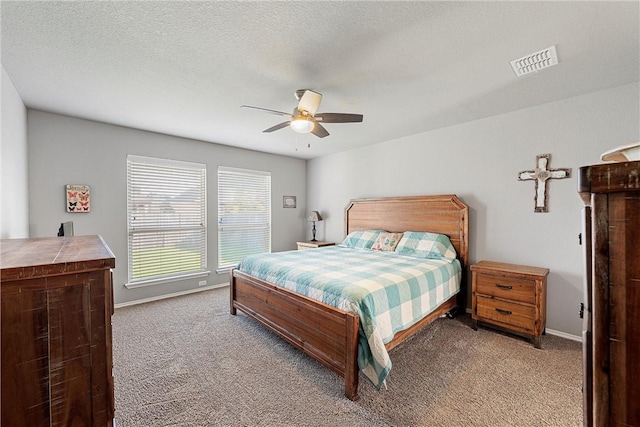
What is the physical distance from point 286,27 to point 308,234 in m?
4.56

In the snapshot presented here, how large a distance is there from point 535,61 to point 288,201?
Answer: 4.40 meters

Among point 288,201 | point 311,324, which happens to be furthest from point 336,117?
point 288,201

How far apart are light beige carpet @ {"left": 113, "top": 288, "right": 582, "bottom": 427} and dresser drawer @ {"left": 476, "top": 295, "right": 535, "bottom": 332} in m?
0.19

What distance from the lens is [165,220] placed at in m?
4.07

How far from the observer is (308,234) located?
19.6 ft

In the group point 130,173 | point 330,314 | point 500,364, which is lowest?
point 500,364

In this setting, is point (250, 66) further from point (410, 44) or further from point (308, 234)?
point (308, 234)

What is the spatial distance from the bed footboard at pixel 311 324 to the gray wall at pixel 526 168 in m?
2.36

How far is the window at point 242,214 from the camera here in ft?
15.5

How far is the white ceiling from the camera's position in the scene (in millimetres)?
1595

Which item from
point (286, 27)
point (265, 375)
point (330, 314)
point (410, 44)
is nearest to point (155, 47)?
point (286, 27)

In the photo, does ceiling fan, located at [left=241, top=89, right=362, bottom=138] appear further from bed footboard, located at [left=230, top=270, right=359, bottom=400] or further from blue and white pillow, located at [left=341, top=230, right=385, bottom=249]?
blue and white pillow, located at [left=341, top=230, right=385, bottom=249]

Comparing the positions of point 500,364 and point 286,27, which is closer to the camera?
point 286,27

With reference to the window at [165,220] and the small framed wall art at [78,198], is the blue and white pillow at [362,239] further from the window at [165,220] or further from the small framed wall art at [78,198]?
the small framed wall art at [78,198]
